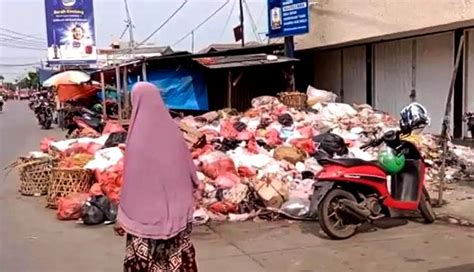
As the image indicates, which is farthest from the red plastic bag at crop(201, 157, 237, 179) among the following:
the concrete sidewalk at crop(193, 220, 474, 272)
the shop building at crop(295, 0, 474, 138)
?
the shop building at crop(295, 0, 474, 138)

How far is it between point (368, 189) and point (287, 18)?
13862mm

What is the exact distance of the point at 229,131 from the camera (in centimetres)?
1295

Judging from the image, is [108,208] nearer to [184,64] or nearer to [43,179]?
[43,179]

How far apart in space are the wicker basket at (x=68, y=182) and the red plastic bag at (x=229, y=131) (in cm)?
330

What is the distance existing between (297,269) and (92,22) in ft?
104

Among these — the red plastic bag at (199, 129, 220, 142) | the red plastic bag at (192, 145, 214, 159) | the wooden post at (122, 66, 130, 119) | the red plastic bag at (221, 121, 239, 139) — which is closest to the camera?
the red plastic bag at (192, 145, 214, 159)

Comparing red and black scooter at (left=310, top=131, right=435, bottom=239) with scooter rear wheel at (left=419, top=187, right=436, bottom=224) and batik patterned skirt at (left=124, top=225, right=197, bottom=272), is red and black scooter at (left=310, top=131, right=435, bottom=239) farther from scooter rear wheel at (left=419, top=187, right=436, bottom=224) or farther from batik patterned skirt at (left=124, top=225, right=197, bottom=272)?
batik patterned skirt at (left=124, top=225, right=197, bottom=272)

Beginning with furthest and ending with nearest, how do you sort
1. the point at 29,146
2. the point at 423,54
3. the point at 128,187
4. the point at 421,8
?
the point at 29,146
the point at 423,54
the point at 421,8
the point at 128,187

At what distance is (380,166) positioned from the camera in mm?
7703

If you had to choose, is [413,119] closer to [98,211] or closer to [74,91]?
[98,211]

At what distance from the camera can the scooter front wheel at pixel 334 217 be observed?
24.4ft

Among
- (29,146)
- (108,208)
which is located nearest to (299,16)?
(29,146)

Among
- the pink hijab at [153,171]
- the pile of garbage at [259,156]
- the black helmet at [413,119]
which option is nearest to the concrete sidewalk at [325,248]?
the pile of garbage at [259,156]

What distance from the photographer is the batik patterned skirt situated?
471cm
